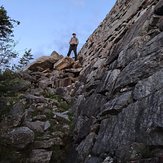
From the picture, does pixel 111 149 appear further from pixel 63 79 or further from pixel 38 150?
pixel 63 79

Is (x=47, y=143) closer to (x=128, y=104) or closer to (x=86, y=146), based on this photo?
(x=86, y=146)

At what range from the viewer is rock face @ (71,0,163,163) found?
28.1ft

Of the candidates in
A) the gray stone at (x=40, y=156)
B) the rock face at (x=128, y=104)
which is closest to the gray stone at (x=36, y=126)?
the gray stone at (x=40, y=156)

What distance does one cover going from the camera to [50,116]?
15.0 m

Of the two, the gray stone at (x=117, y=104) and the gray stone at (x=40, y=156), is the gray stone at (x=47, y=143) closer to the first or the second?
the gray stone at (x=40, y=156)

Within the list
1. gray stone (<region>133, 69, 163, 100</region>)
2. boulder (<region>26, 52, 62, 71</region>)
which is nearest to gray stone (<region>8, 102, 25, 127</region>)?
gray stone (<region>133, 69, 163, 100</region>)

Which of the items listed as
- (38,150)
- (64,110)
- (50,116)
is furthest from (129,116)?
(64,110)

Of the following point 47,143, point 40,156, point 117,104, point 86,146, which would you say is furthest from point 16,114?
point 117,104

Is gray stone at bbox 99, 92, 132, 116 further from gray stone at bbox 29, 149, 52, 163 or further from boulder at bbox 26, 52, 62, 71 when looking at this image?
boulder at bbox 26, 52, 62, 71

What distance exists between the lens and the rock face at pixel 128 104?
8.58m

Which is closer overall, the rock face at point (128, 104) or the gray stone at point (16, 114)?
the rock face at point (128, 104)

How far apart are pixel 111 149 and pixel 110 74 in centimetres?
391

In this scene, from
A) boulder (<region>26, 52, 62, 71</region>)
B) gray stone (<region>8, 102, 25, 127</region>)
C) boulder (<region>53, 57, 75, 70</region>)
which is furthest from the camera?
boulder (<region>26, 52, 62, 71</region>)

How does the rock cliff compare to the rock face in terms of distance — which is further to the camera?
the rock cliff
